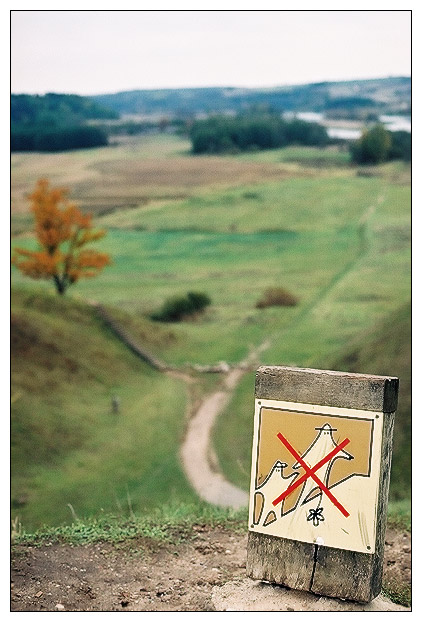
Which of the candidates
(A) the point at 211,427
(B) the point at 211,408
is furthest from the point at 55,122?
(A) the point at 211,427

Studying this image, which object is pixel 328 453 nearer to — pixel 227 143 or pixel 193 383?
pixel 193 383

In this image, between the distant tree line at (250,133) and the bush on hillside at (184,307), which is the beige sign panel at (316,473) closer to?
the bush on hillside at (184,307)

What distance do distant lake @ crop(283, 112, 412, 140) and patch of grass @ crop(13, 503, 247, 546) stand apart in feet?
25.2

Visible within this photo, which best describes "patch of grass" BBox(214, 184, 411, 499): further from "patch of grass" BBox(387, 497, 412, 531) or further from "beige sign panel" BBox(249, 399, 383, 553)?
"beige sign panel" BBox(249, 399, 383, 553)

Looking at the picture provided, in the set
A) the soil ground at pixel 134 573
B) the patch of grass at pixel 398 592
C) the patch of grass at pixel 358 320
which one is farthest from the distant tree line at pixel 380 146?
the patch of grass at pixel 398 592

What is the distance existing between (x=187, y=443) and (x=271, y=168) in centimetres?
405

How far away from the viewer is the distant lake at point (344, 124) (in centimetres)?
1220

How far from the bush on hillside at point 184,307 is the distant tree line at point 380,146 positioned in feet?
9.44

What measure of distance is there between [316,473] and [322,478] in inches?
1.2

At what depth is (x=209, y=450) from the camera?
33.6 feet

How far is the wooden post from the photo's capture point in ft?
12.2

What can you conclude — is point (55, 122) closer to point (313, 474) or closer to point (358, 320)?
point (358, 320)

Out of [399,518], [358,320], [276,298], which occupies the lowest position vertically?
[399,518]

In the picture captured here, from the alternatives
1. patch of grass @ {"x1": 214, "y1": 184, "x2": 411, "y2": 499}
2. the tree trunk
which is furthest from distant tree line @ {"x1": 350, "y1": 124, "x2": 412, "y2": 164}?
the tree trunk
